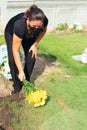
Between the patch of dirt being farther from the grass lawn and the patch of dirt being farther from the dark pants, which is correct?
the dark pants

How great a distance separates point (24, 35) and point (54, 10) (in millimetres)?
5339

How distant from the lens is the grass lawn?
4.81 metres

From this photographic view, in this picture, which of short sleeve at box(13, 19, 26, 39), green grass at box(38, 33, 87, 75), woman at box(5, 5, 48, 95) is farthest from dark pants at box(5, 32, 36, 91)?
green grass at box(38, 33, 87, 75)

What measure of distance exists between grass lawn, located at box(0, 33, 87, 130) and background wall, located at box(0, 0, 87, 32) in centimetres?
212

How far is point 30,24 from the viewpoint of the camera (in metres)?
4.52

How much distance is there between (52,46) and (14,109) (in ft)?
11.5

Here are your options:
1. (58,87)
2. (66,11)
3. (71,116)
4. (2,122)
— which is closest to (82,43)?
(66,11)

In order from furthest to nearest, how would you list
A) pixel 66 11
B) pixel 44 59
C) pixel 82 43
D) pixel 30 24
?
1. pixel 66 11
2. pixel 82 43
3. pixel 44 59
4. pixel 30 24

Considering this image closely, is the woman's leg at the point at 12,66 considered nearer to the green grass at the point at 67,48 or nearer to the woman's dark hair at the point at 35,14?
the woman's dark hair at the point at 35,14

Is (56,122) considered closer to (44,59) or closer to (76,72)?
(76,72)

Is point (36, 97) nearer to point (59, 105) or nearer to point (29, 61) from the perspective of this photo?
point (59, 105)

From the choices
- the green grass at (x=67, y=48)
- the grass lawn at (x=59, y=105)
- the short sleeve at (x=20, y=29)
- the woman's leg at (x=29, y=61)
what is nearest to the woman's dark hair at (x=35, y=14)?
the short sleeve at (x=20, y=29)

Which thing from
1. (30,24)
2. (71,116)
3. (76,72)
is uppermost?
(30,24)

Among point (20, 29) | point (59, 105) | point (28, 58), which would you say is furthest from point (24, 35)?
point (59, 105)
